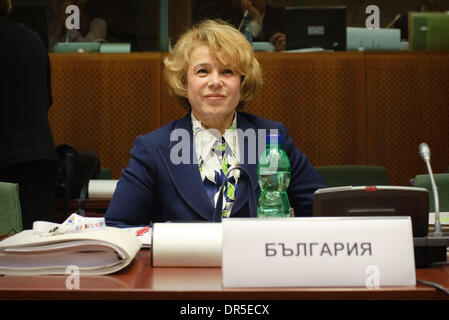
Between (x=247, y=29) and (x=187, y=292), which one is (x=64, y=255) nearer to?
(x=187, y=292)

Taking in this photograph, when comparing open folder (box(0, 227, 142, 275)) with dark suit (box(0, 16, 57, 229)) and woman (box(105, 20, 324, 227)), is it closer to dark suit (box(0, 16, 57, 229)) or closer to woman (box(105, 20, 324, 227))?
woman (box(105, 20, 324, 227))

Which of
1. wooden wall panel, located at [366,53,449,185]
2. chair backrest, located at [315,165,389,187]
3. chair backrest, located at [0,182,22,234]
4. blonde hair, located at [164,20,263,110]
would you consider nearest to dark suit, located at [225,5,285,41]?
wooden wall panel, located at [366,53,449,185]

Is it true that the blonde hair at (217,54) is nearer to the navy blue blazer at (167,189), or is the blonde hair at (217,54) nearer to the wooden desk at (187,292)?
the navy blue blazer at (167,189)

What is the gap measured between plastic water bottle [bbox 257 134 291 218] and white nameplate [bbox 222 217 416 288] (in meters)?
0.47

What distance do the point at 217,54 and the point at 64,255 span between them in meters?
0.94

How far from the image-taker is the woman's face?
A: 72.6 inches

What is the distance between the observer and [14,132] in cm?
235

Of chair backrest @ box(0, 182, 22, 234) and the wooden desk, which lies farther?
chair backrest @ box(0, 182, 22, 234)

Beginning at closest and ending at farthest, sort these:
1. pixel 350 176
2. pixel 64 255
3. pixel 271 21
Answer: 1. pixel 64 255
2. pixel 350 176
3. pixel 271 21

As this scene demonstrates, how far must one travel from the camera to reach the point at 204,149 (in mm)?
1804

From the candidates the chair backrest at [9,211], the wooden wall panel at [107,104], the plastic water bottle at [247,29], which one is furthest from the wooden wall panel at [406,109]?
the chair backrest at [9,211]

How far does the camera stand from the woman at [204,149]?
173cm

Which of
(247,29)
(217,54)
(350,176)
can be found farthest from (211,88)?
(247,29)

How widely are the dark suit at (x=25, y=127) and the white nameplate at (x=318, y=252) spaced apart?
1.51 metres
